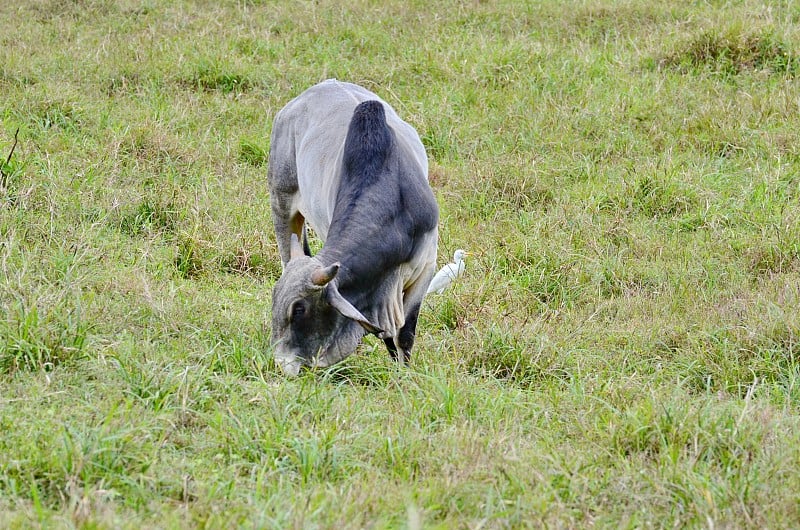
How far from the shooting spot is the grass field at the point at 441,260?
3.83 meters

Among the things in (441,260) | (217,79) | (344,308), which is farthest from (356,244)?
(217,79)

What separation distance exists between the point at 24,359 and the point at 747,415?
9.92ft

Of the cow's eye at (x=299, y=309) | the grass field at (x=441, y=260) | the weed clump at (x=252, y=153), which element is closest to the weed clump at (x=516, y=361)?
the grass field at (x=441, y=260)

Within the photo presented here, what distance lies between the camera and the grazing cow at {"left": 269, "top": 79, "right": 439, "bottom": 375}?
5020mm

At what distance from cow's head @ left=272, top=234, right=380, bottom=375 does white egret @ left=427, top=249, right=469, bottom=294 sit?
145 cm

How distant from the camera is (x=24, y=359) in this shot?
466 cm

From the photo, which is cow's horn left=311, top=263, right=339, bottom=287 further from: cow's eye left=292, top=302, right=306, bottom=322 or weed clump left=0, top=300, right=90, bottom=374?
weed clump left=0, top=300, right=90, bottom=374

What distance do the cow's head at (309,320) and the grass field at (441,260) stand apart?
4.2 inches

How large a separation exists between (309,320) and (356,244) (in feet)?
1.54

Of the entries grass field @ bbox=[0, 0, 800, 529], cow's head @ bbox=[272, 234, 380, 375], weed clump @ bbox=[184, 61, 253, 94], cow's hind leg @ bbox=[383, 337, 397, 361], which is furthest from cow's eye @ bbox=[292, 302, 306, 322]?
weed clump @ bbox=[184, 61, 253, 94]

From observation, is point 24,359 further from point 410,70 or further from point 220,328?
point 410,70

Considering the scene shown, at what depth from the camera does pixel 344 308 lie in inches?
193

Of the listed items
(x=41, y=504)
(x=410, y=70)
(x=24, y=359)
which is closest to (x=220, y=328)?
(x=24, y=359)

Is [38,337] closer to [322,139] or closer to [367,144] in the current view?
[367,144]
